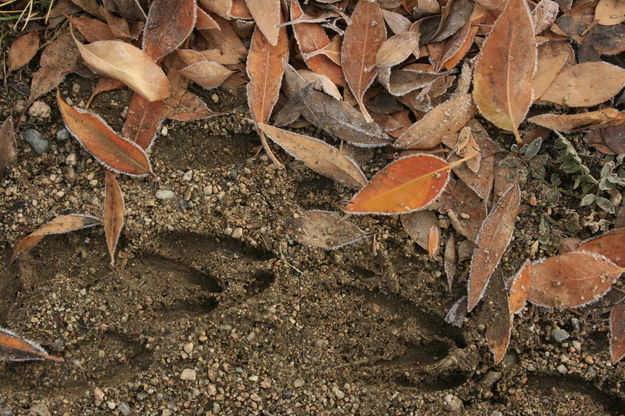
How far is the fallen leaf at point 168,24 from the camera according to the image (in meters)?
2.05

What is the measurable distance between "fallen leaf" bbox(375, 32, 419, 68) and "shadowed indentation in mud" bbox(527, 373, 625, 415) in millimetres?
1007

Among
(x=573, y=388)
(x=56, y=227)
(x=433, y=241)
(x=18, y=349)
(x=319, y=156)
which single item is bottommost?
(x=573, y=388)

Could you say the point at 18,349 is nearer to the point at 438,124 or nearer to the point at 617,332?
the point at 438,124

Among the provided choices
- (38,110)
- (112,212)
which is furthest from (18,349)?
(38,110)

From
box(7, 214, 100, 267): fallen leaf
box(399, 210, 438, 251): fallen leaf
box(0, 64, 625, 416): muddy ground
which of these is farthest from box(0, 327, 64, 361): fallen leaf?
box(399, 210, 438, 251): fallen leaf

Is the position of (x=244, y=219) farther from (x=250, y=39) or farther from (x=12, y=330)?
(x=12, y=330)

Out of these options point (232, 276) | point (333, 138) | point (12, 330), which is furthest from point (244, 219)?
point (12, 330)

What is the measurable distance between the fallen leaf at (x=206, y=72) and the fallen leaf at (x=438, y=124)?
56cm

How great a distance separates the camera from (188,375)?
1979mm

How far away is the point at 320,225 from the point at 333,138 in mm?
271

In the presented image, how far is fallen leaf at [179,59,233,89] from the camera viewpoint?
2.08 meters

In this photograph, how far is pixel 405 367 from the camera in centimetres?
203

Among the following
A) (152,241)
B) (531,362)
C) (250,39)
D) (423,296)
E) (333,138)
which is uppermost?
(250,39)

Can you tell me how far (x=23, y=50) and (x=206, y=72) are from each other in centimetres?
58
